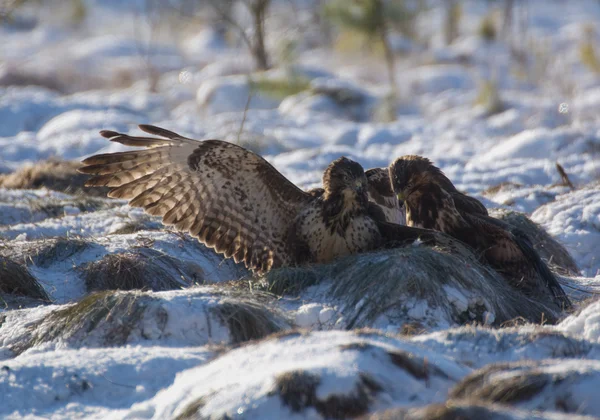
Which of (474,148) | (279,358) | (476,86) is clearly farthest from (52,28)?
(279,358)

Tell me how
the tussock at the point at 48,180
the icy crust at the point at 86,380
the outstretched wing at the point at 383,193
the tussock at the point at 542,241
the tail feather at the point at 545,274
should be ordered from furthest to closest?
the tussock at the point at 48,180
the tussock at the point at 542,241
the outstretched wing at the point at 383,193
the tail feather at the point at 545,274
the icy crust at the point at 86,380

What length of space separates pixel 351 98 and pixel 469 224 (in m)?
13.7

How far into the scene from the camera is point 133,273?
6242 millimetres

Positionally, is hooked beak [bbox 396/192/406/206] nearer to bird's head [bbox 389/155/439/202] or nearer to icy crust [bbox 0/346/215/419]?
bird's head [bbox 389/155/439/202]

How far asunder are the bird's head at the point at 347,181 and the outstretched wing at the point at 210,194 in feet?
0.96

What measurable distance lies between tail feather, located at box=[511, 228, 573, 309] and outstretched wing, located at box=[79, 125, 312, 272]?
1.51 metres

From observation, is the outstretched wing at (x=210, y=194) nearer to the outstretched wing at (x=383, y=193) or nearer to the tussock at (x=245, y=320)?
the outstretched wing at (x=383, y=193)

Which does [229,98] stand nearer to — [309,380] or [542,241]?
[542,241]

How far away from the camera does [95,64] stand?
31.0 meters

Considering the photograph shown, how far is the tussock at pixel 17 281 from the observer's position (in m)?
5.91

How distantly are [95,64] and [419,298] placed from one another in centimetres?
2735

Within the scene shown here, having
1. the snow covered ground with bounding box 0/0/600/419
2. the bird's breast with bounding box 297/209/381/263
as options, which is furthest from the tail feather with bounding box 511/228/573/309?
the bird's breast with bounding box 297/209/381/263

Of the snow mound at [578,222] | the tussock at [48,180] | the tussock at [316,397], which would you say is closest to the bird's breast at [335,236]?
the snow mound at [578,222]

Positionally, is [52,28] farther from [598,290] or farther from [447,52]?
[598,290]
